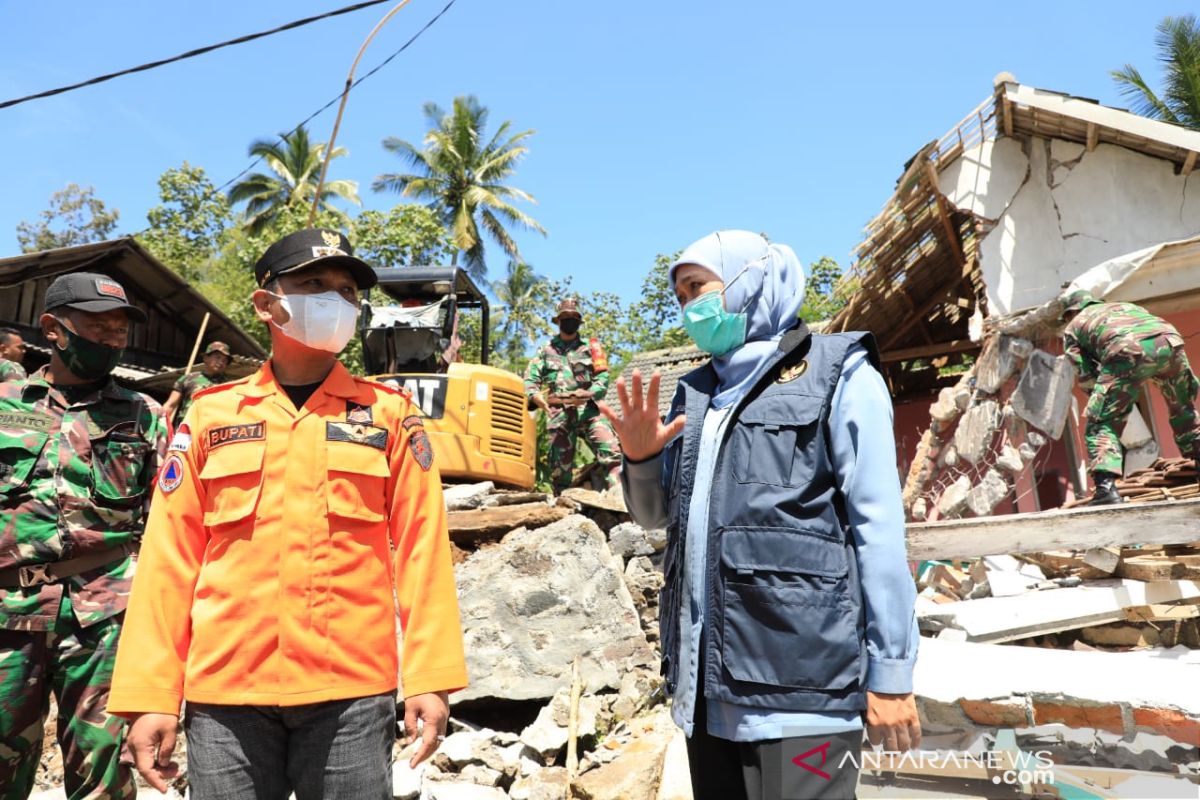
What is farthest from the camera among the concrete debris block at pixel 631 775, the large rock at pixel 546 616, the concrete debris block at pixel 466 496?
the concrete debris block at pixel 466 496

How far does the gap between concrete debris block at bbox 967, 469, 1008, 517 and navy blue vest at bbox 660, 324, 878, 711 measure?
24.4 ft

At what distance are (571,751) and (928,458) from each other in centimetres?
669

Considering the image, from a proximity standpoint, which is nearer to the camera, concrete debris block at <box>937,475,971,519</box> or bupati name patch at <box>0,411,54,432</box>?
bupati name patch at <box>0,411,54,432</box>

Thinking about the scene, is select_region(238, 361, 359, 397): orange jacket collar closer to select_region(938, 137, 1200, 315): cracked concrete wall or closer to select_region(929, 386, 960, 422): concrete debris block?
select_region(929, 386, 960, 422): concrete debris block

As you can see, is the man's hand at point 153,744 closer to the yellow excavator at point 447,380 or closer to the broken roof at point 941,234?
the yellow excavator at point 447,380

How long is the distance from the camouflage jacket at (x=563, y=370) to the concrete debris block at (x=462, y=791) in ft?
16.9

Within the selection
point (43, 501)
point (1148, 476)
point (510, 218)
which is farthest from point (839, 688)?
point (510, 218)

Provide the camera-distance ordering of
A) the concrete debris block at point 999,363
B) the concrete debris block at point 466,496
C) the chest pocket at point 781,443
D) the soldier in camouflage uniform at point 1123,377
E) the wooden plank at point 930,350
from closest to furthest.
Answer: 1. the chest pocket at point 781,443
2. the soldier in camouflage uniform at point 1123,377
3. the concrete debris block at point 466,496
4. the concrete debris block at point 999,363
5. the wooden plank at point 930,350

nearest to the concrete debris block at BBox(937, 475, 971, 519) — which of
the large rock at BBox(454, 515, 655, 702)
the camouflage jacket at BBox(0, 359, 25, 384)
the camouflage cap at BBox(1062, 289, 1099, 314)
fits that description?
the camouflage cap at BBox(1062, 289, 1099, 314)

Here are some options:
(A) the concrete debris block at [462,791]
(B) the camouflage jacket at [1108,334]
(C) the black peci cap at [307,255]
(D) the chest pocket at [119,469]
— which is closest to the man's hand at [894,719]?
(C) the black peci cap at [307,255]

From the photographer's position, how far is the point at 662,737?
4.52 m

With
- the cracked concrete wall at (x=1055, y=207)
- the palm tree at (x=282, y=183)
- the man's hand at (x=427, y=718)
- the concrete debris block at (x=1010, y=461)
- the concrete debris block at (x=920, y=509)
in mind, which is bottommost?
the man's hand at (x=427, y=718)

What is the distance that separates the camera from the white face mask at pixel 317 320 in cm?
246

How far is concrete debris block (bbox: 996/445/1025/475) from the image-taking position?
9070 mm
